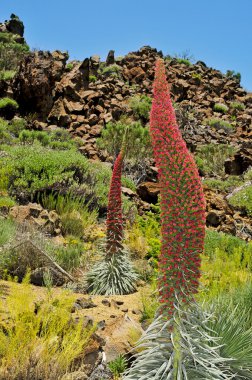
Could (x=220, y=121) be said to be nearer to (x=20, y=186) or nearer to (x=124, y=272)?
(x=20, y=186)

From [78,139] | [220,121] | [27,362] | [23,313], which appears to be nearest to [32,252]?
[23,313]

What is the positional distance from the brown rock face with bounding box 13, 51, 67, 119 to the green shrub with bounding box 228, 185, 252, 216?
10344mm

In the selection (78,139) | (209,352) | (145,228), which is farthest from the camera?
(78,139)

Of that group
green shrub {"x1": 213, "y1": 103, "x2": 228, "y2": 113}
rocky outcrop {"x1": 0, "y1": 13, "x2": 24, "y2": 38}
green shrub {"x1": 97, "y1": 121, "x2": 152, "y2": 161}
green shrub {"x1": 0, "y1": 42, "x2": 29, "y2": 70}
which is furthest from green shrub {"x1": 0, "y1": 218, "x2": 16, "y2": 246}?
rocky outcrop {"x1": 0, "y1": 13, "x2": 24, "y2": 38}

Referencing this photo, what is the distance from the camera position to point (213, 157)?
2353 centimetres

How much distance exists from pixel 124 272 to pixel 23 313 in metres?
2.54

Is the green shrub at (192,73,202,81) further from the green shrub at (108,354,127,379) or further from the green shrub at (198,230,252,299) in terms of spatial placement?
the green shrub at (108,354,127,379)

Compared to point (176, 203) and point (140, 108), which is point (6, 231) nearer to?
point (176, 203)

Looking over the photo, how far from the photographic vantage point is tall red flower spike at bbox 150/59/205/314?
2547 millimetres

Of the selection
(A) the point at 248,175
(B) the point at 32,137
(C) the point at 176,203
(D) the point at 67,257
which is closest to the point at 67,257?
(D) the point at 67,257

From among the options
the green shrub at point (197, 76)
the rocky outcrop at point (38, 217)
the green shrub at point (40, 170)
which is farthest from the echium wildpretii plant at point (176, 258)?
the green shrub at point (197, 76)

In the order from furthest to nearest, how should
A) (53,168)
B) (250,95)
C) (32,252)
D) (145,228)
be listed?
(250,95) → (53,168) → (145,228) → (32,252)

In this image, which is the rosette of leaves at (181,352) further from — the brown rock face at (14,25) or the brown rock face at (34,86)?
the brown rock face at (14,25)

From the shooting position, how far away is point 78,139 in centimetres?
1986
